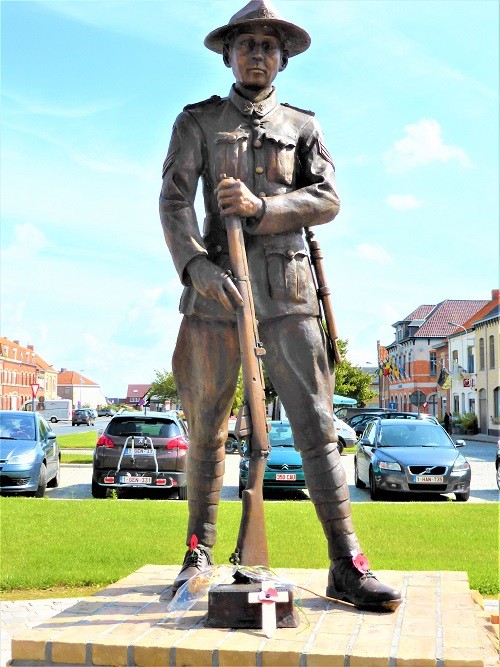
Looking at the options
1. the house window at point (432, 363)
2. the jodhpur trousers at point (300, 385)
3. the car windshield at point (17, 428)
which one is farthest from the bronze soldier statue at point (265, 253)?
the house window at point (432, 363)

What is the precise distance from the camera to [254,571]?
4492mm

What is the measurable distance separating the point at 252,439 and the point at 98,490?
36.5 feet

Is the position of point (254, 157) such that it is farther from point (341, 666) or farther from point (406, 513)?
point (406, 513)

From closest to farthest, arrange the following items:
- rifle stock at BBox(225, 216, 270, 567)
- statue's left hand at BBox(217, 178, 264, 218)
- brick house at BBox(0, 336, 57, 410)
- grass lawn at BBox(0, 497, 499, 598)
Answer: rifle stock at BBox(225, 216, 270, 567), statue's left hand at BBox(217, 178, 264, 218), grass lawn at BBox(0, 497, 499, 598), brick house at BBox(0, 336, 57, 410)

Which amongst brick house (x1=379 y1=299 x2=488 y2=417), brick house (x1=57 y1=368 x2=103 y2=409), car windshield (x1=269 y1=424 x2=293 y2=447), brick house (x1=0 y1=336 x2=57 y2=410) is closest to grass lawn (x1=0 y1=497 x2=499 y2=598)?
car windshield (x1=269 y1=424 x2=293 y2=447)

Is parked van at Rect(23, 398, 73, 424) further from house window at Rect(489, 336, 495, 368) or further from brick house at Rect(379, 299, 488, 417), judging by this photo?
house window at Rect(489, 336, 495, 368)

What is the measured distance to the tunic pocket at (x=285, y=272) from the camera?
484cm

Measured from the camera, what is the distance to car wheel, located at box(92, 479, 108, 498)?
15.1 meters

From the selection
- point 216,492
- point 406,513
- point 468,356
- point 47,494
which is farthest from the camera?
point 468,356

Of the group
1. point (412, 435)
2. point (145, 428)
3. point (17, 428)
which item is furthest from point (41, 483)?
point (412, 435)

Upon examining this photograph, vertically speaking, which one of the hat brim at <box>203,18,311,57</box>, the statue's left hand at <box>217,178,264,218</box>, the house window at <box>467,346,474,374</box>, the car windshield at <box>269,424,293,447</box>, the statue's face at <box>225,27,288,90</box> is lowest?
the car windshield at <box>269,424,293,447</box>

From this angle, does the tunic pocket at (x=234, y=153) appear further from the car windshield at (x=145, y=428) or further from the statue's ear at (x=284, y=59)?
the car windshield at (x=145, y=428)

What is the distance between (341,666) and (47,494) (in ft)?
40.8

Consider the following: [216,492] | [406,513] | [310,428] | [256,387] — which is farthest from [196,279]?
[406,513]
